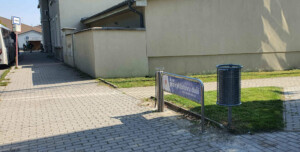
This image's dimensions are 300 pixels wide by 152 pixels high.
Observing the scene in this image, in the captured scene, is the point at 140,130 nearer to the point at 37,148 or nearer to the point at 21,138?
the point at 37,148

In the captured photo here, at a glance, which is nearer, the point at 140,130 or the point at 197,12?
the point at 140,130

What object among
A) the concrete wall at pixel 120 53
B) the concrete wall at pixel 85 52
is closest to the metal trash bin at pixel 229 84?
the concrete wall at pixel 120 53

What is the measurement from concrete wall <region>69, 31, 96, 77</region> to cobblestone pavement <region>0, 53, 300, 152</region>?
4151 millimetres

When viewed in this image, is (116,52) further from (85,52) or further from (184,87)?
(184,87)

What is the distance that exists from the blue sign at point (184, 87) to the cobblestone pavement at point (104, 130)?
1.86 ft

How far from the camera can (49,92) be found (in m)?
9.38

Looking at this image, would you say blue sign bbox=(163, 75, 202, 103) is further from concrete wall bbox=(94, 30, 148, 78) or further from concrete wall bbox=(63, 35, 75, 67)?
concrete wall bbox=(63, 35, 75, 67)

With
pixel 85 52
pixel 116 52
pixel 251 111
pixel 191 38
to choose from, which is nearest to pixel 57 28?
pixel 85 52

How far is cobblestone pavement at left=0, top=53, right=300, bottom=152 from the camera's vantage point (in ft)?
14.3

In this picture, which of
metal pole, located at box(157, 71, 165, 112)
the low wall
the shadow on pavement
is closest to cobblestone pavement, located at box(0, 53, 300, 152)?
the shadow on pavement

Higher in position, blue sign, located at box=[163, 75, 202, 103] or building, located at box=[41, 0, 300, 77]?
building, located at box=[41, 0, 300, 77]

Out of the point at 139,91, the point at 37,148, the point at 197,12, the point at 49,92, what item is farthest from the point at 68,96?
the point at 197,12

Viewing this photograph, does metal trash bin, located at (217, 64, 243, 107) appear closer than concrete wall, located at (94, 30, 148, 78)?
Answer: Yes

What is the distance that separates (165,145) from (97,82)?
7.13 m
